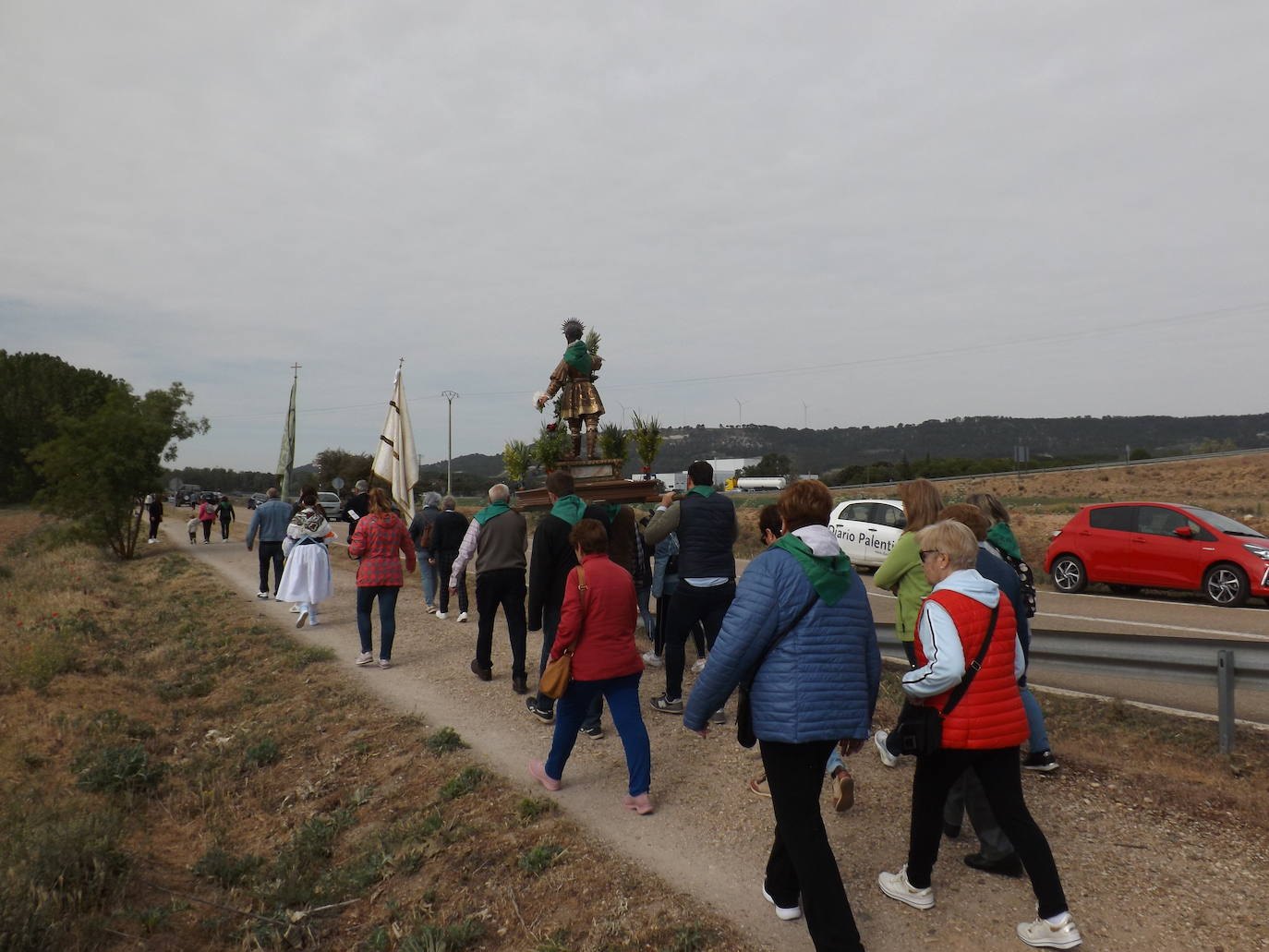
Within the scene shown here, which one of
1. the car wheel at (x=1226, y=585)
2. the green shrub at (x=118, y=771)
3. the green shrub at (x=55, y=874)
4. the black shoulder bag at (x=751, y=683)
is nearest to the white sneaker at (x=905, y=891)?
the black shoulder bag at (x=751, y=683)

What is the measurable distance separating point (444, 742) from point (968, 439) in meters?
151

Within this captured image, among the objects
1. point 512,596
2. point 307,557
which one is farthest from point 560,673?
point 307,557

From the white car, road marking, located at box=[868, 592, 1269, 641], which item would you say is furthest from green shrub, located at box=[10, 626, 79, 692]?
the white car

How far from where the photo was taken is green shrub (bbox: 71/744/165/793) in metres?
6.53

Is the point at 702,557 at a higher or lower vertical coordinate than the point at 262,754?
higher

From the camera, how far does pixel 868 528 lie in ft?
54.9

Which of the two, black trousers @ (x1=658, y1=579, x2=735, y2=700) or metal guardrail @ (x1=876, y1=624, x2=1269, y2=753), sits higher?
black trousers @ (x1=658, y1=579, x2=735, y2=700)

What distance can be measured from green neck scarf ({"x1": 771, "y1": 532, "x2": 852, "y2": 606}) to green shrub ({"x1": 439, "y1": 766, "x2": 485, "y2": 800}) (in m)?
3.29

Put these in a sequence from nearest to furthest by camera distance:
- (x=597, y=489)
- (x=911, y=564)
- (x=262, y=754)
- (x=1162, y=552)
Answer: (x=911, y=564) → (x=262, y=754) → (x=597, y=489) → (x=1162, y=552)

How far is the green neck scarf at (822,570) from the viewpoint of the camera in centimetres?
324

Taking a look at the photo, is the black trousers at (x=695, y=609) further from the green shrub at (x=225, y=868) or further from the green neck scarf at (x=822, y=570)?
the green shrub at (x=225, y=868)

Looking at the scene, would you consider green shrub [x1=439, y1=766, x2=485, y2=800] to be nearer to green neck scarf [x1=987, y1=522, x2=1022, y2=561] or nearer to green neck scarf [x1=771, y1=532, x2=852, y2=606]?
green neck scarf [x1=771, y1=532, x2=852, y2=606]

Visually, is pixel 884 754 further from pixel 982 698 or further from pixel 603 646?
pixel 982 698

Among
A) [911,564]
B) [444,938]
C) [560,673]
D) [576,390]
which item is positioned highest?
[576,390]
